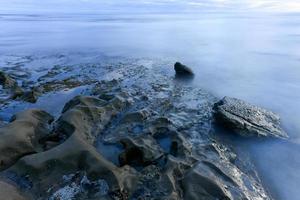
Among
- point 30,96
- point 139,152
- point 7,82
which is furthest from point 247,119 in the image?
point 7,82

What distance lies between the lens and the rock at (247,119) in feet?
23.5

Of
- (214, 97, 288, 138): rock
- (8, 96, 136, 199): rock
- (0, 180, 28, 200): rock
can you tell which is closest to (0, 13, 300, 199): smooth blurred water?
(214, 97, 288, 138): rock

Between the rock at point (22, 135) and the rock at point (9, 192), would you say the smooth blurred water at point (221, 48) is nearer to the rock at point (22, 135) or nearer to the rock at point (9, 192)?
the rock at point (9, 192)

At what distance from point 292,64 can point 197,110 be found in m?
6.40

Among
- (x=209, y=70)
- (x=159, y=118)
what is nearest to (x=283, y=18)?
(x=209, y=70)

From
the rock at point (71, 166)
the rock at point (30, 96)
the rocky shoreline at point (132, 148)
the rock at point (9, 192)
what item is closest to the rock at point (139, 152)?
the rocky shoreline at point (132, 148)

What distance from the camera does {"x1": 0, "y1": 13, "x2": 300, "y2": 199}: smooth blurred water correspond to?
685cm

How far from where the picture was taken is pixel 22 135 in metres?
6.05

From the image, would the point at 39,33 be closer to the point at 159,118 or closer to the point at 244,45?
the point at 244,45

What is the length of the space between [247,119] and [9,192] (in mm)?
4939

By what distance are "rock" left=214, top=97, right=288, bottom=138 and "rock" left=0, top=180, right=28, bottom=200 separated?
4.32m

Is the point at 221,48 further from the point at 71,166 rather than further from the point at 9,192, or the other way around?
the point at 9,192

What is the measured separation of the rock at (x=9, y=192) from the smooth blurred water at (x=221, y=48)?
3.79 metres

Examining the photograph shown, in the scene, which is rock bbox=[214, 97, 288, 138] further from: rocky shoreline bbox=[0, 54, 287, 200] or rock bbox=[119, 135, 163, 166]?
rock bbox=[119, 135, 163, 166]
